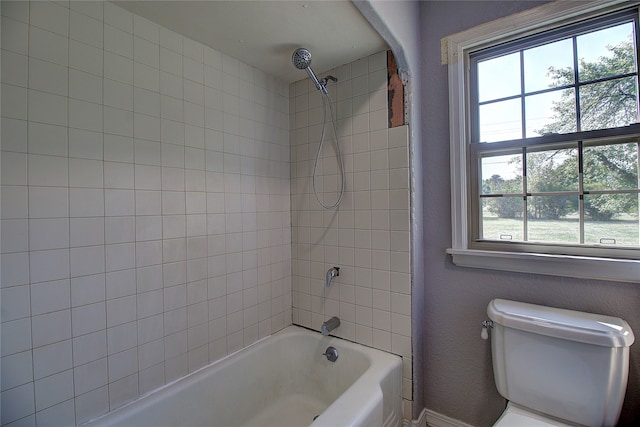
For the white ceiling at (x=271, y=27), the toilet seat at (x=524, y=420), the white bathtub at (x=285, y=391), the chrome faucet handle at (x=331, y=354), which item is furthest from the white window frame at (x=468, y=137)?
the chrome faucet handle at (x=331, y=354)

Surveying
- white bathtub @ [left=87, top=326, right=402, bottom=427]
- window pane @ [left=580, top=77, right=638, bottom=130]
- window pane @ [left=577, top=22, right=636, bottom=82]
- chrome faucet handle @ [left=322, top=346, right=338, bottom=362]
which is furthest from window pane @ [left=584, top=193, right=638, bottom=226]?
chrome faucet handle @ [left=322, top=346, right=338, bottom=362]

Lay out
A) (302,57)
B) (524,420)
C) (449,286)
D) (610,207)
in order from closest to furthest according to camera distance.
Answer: (524,420) → (610,207) → (302,57) → (449,286)

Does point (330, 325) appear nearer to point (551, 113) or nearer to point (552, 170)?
point (552, 170)

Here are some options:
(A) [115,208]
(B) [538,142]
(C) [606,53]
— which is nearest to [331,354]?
(A) [115,208]

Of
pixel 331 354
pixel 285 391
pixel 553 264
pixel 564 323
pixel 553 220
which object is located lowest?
pixel 285 391

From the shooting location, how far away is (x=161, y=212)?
1366 millimetres

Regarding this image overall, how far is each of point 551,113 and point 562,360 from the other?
1.15 m

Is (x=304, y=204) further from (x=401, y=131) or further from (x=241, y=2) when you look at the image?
(x=241, y=2)

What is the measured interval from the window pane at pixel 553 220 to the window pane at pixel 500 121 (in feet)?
1.20

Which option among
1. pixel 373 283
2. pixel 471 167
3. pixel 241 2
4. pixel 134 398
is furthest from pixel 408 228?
pixel 134 398

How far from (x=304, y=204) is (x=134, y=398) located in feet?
4.46

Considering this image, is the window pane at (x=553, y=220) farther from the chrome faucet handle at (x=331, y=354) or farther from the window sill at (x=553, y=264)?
the chrome faucet handle at (x=331, y=354)

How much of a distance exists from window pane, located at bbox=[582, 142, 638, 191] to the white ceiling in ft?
3.89

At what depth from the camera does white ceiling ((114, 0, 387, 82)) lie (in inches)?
49.3
